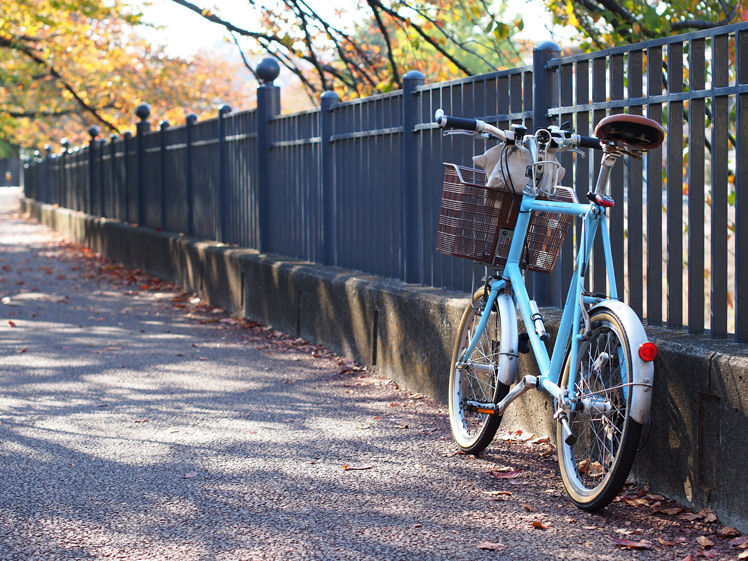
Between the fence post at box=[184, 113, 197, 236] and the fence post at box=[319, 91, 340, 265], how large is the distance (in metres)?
4.68

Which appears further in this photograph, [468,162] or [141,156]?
[141,156]

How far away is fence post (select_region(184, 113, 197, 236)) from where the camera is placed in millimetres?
13164

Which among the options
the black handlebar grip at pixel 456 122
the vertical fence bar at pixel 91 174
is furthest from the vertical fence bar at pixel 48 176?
the black handlebar grip at pixel 456 122

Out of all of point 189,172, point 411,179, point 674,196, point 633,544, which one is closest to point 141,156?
point 189,172

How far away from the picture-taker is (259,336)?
9.41 m

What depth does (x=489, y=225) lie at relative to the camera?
5047 mm

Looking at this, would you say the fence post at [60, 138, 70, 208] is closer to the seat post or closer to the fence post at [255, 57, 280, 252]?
the fence post at [255, 57, 280, 252]

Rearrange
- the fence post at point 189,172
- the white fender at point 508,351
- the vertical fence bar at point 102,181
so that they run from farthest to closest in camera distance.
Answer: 1. the vertical fence bar at point 102,181
2. the fence post at point 189,172
3. the white fender at point 508,351

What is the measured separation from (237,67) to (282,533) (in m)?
58.6

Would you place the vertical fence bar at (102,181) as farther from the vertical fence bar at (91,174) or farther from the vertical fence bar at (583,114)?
the vertical fence bar at (583,114)

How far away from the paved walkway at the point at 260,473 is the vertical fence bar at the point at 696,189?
827 mm

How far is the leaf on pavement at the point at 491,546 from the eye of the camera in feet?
12.6

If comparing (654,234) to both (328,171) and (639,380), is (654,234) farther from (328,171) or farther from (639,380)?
(328,171)

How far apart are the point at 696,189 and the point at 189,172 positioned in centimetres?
957
